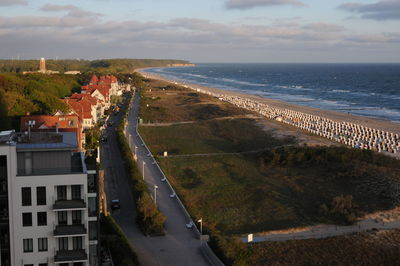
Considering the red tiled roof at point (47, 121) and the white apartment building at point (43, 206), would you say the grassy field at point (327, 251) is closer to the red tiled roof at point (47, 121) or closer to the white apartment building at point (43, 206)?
the white apartment building at point (43, 206)

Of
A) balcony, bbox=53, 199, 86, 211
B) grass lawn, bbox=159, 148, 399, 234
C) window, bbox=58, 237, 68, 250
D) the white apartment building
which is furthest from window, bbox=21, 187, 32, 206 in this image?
grass lawn, bbox=159, 148, 399, 234

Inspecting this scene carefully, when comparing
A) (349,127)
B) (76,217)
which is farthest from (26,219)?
(349,127)

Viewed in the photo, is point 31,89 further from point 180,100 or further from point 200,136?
point 180,100

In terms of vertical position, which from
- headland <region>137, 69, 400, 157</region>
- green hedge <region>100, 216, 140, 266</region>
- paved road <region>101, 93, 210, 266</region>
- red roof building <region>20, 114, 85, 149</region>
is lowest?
paved road <region>101, 93, 210, 266</region>

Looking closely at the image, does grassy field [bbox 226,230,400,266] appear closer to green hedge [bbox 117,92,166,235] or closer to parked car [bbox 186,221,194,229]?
parked car [bbox 186,221,194,229]

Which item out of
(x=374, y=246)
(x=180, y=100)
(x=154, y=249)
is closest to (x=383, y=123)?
(x=180, y=100)

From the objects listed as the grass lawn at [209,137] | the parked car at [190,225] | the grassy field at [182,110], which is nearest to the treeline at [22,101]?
the grass lawn at [209,137]

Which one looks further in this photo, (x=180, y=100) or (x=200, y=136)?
(x=180, y=100)
